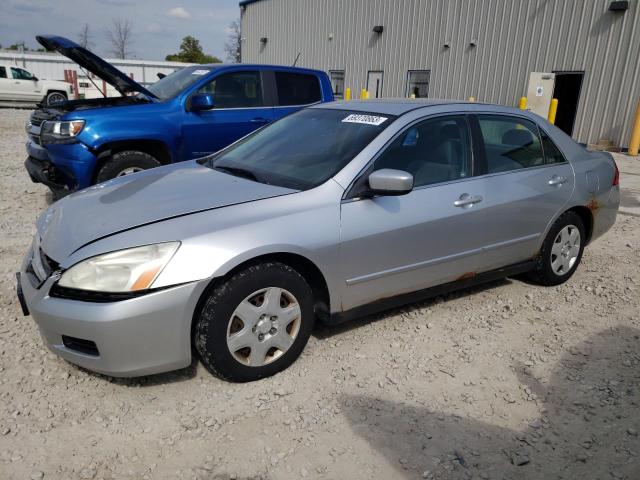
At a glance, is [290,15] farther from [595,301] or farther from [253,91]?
[595,301]

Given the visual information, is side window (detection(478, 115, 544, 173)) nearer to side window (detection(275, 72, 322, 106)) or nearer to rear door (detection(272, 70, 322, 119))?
rear door (detection(272, 70, 322, 119))

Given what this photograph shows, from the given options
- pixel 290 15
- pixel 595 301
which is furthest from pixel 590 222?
pixel 290 15

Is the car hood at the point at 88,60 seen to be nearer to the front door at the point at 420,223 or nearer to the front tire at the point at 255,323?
the front door at the point at 420,223

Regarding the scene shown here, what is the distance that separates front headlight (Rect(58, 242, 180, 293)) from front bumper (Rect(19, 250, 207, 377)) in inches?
2.9

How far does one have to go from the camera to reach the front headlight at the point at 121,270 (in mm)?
2416

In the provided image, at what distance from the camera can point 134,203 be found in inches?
116

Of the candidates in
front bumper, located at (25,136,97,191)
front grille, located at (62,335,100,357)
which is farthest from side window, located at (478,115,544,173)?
front bumper, located at (25,136,97,191)

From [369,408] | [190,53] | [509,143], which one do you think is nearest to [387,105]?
[509,143]

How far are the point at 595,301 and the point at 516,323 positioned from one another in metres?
0.90

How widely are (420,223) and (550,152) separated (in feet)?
5.36

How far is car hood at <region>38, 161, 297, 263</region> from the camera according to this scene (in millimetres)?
2666

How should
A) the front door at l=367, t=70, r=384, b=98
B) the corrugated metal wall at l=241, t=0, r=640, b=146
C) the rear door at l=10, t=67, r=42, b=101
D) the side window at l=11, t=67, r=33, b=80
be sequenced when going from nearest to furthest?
the corrugated metal wall at l=241, t=0, r=640, b=146 < the front door at l=367, t=70, r=384, b=98 < the rear door at l=10, t=67, r=42, b=101 < the side window at l=11, t=67, r=33, b=80

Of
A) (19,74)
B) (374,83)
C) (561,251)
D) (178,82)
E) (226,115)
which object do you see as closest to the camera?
(561,251)

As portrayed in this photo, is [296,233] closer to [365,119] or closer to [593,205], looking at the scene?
[365,119]
